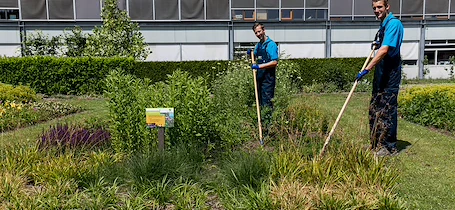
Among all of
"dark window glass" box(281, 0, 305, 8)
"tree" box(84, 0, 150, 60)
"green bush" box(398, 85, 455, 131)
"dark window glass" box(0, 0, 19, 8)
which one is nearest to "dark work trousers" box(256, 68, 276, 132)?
"green bush" box(398, 85, 455, 131)

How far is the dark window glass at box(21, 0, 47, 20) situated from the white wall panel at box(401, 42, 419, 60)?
18379mm

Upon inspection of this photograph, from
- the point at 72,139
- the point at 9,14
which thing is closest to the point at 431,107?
the point at 72,139

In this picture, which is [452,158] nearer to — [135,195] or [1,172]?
[135,195]

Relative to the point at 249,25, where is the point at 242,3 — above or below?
above

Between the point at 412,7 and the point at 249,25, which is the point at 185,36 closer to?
the point at 249,25

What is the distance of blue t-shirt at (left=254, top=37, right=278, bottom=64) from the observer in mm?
6242

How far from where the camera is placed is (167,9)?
66.2 feet

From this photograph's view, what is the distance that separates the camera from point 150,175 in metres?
4.07

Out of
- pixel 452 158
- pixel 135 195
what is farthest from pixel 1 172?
pixel 452 158

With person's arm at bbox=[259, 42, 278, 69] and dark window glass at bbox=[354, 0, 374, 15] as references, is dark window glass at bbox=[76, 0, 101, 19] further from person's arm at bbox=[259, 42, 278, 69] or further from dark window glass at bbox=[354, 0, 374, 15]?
person's arm at bbox=[259, 42, 278, 69]

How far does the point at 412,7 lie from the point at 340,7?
12.2 feet

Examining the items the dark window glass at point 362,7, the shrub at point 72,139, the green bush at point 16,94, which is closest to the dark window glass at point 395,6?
the dark window glass at point 362,7

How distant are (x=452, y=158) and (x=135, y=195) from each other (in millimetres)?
4178

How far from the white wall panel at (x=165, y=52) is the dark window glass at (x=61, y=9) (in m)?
4.29
